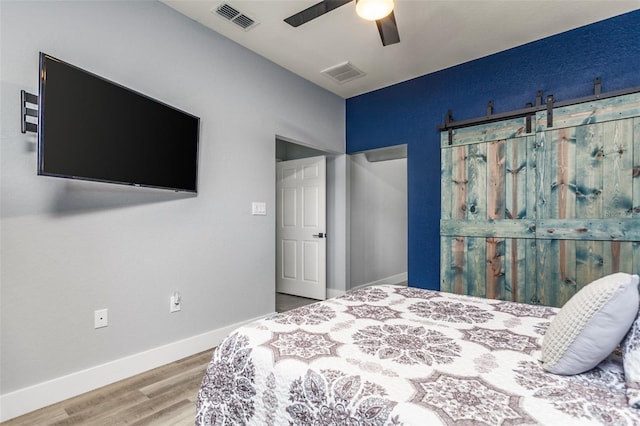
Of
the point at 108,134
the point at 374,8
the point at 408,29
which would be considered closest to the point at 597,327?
the point at 374,8

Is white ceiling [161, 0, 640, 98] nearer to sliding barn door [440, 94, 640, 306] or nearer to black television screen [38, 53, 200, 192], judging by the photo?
sliding barn door [440, 94, 640, 306]

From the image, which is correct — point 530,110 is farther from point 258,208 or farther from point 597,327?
point 258,208

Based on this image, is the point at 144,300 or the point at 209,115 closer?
the point at 144,300

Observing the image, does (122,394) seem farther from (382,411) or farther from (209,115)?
(209,115)

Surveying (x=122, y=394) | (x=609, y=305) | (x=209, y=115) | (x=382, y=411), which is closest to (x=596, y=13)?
(x=609, y=305)

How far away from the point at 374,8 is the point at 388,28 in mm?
280

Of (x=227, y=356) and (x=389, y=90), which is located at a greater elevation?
(x=389, y=90)

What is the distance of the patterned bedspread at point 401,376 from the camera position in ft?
2.85

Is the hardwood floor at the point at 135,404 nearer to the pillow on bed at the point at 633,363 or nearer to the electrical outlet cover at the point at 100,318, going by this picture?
the electrical outlet cover at the point at 100,318

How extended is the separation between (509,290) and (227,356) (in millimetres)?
2654

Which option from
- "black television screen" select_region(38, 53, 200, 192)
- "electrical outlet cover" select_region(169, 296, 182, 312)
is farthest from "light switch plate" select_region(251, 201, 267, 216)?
"electrical outlet cover" select_region(169, 296, 182, 312)

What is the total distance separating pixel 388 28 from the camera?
83.2 inches

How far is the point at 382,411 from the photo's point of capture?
2.93 feet

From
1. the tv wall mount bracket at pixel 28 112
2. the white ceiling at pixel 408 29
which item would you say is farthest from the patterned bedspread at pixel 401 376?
the white ceiling at pixel 408 29
